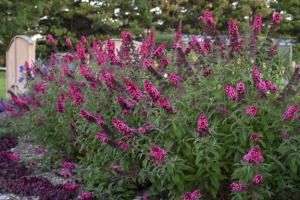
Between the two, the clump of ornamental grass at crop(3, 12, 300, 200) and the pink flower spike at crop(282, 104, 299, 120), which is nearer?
the pink flower spike at crop(282, 104, 299, 120)

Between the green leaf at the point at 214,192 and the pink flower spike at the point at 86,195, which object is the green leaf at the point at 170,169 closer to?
the green leaf at the point at 214,192

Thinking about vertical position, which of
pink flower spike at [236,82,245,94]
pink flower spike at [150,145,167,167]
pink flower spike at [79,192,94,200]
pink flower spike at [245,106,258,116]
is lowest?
pink flower spike at [79,192,94,200]

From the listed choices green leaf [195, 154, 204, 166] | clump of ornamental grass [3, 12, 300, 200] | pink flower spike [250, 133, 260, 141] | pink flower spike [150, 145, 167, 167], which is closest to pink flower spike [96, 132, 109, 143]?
clump of ornamental grass [3, 12, 300, 200]

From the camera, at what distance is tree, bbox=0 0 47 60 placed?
77.6 ft

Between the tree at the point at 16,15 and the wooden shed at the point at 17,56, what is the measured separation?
13.2 m

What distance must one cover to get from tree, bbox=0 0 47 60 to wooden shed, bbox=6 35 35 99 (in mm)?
13178

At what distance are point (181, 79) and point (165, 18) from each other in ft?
94.6

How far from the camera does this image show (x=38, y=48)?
93.9 ft

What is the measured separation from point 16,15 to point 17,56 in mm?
15089

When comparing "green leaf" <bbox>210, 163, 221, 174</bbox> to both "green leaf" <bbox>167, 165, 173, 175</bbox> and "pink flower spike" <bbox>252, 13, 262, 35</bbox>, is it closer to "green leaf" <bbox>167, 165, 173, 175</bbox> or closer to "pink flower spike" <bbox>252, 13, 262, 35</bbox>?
"green leaf" <bbox>167, 165, 173, 175</bbox>

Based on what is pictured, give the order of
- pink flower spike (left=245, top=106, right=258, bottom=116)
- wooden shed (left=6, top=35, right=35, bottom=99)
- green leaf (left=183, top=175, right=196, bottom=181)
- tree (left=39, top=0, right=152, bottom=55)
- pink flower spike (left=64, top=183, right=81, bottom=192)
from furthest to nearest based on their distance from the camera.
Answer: tree (left=39, top=0, right=152, bottom=55)
wooden shed (left=6, top=35, right=35, bottom=99)
pink flower spike (left=64, top=183, right=81, bottom=192)
green leaf (left=183, top=175, right=196, bottom=181)
pink flower spike (left=245, top=106, right=258, bottom=116)

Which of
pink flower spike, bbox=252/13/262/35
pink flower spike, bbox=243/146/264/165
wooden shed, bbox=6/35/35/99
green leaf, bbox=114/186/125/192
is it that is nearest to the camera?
pink flower spike, bbox=243/146/264/165

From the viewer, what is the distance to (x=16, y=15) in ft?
80.6

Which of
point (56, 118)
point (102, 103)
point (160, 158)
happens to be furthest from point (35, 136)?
point (160, 158)
